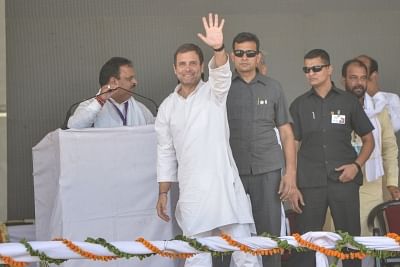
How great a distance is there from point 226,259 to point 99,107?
4.22 feet

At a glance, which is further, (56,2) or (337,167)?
(56,2)

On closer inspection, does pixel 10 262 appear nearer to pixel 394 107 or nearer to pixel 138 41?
pixel 138 41

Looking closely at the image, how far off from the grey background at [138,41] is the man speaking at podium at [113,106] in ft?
3.69

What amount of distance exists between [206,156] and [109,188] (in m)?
0.82

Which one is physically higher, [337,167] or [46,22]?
[46,22]

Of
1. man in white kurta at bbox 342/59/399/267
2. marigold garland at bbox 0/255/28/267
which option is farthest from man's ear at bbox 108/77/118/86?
marigold garland at bbox 0/255/28/267

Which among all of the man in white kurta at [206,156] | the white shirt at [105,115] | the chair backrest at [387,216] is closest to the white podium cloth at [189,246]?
the man in white kurta at [206,156]

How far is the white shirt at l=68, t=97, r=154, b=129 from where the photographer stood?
6.19 metres

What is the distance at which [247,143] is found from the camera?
5.82 m

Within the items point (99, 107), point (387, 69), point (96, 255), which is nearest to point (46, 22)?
point (99, 107)

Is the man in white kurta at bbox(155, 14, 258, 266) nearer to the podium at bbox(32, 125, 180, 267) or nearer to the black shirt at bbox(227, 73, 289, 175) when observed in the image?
the black shirt at bbox(227, 73, 289, 175)

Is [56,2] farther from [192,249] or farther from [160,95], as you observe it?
[192,249]

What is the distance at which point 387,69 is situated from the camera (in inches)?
316

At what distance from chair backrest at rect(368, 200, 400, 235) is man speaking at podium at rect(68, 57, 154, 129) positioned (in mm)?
1621
